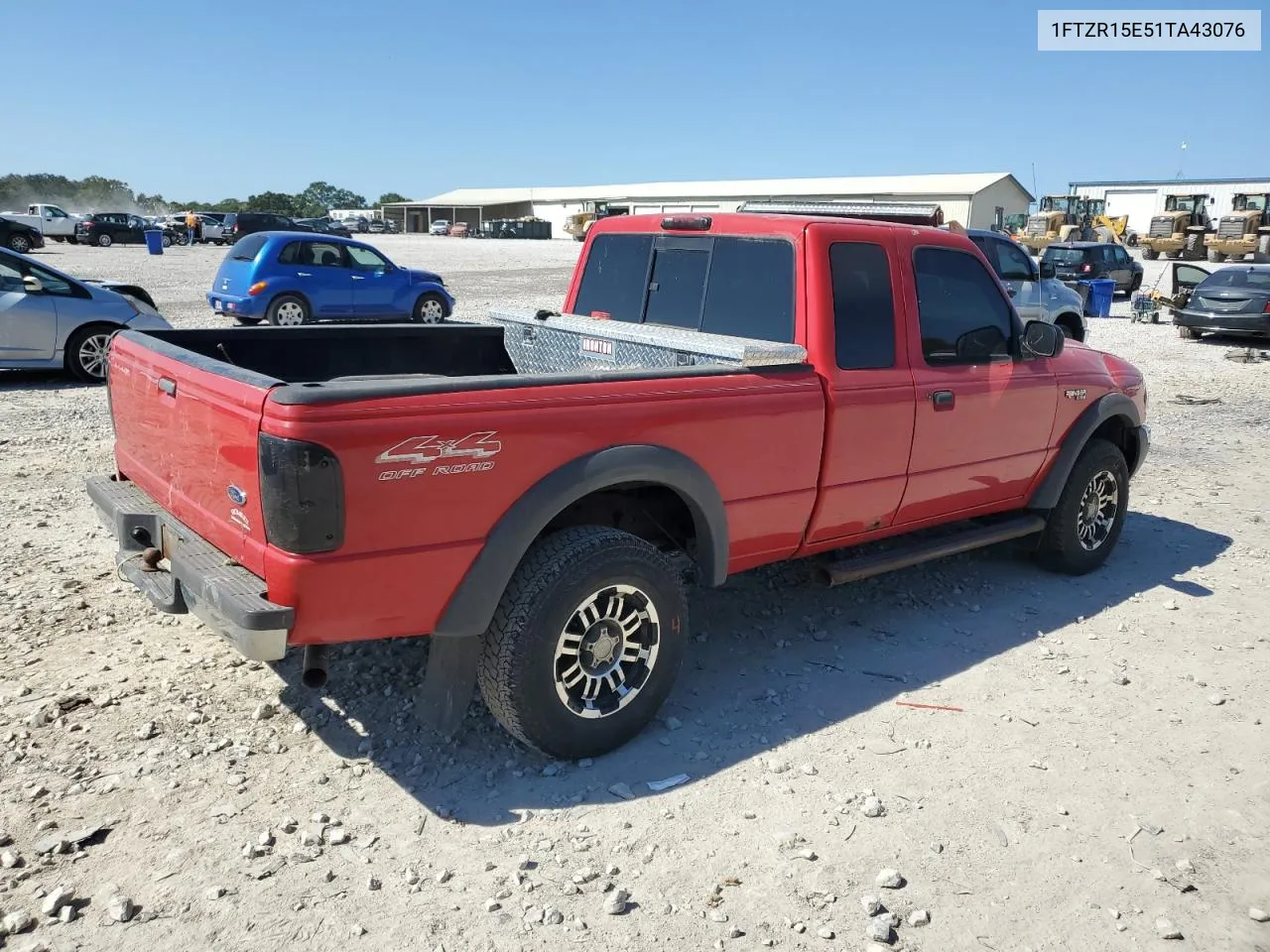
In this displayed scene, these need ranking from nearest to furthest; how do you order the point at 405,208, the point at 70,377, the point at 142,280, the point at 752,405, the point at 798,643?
the point at 752,405 < the point at 798,643 < the point at 70,377 < the point at 142,280 < the point at 405,208

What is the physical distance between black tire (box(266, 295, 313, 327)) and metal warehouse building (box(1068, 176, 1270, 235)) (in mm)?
48231

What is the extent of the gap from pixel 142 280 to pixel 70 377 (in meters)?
15.7

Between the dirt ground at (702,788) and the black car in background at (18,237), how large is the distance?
33.6 meters

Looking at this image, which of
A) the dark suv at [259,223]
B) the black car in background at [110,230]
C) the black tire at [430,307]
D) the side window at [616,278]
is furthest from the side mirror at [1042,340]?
the black car in background at [110,230]

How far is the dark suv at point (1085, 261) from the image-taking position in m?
25.5

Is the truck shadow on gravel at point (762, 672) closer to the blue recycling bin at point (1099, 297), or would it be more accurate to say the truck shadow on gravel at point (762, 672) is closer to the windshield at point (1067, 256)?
the blue recycling bin at point (1099, 297)

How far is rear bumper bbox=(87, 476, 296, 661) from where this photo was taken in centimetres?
299

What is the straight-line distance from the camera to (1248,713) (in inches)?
171

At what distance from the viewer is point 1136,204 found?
56406 millimetres

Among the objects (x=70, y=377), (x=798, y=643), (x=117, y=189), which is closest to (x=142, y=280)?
(x=70, y=377)

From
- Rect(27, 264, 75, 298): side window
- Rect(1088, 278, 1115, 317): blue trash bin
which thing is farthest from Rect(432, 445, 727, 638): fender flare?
Rect(1088, 278, 1115, 317): blue trash bin

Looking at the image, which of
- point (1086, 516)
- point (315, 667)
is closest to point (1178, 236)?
point (1086, 516)

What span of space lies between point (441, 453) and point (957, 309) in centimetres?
301

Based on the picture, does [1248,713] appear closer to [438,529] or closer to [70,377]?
[438,529]
